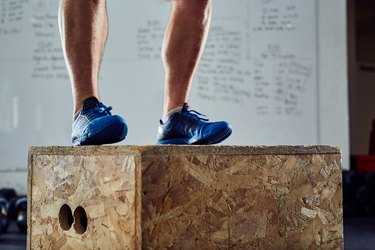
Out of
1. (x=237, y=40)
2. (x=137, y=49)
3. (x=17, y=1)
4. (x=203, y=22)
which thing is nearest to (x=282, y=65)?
(x=237, y=40)

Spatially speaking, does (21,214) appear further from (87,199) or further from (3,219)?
(87,199)

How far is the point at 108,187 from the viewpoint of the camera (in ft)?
4.22

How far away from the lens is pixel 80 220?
55.2 inches

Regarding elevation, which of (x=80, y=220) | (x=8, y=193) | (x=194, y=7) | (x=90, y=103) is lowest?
(x=8, y=193)

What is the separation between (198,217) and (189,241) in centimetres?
6

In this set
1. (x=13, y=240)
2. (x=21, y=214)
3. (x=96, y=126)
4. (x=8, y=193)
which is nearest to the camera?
(x=96, y=126)

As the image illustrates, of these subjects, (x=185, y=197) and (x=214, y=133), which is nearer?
(x=185, y=197)

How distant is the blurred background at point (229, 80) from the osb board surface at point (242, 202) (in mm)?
2323

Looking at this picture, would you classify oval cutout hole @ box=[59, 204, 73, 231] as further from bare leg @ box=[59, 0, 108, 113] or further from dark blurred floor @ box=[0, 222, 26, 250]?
dark blurred floor @ box=[0, 222, 26, 250]

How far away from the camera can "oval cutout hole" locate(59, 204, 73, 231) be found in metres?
1.42

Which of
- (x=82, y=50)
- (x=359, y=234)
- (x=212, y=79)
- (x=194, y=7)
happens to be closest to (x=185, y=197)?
(x=82, y=50)

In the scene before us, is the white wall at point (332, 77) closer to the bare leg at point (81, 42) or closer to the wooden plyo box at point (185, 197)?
the wooden plyo box at point (185, 197)

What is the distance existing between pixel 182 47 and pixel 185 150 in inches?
18.3

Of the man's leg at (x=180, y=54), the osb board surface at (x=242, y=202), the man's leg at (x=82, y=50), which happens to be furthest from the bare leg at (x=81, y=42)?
the osb board surface at (x=242, y=202)
